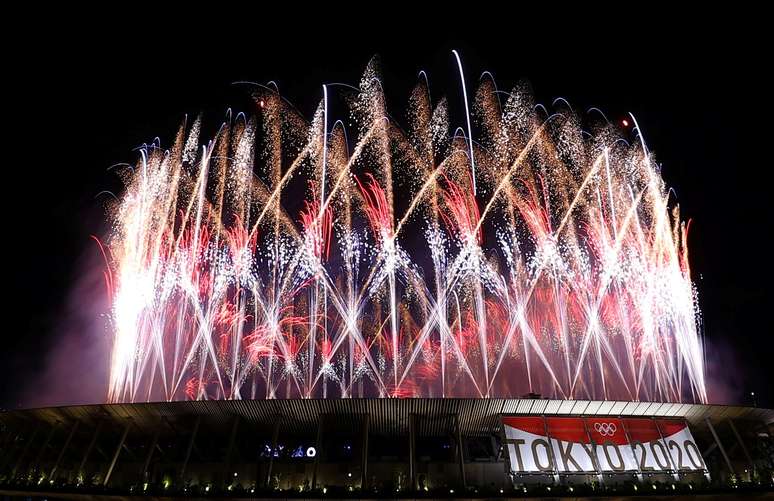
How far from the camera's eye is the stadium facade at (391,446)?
106 feet

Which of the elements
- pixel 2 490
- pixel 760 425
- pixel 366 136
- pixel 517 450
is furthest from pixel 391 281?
pixel 760 425

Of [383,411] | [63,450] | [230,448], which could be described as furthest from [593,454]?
[63,450]

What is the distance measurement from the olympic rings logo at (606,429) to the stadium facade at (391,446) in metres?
0.08

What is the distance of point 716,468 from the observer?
40.2m

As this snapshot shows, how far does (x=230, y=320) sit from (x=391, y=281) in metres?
12.9

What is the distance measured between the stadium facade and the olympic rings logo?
77 mm

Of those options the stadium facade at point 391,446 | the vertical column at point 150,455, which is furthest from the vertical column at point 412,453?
the vertical column at point 150,455

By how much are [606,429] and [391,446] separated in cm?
1320

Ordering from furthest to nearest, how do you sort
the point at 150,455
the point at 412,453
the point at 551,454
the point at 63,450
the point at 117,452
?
the point at 63,450 → the point at 117,452 → the point at 150,455 → the point at 551,454 → the point at 412,453

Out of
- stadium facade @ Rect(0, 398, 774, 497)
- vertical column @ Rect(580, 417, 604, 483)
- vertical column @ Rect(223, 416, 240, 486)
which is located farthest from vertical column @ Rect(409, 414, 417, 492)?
vertical column @ Rect(580, 417, 604, 483)

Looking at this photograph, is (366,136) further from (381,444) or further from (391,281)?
(381,444)

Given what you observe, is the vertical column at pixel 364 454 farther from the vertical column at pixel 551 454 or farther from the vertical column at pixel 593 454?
the vertical column at pixel 593 454

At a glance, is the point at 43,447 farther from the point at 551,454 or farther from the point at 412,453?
the point at 551,454

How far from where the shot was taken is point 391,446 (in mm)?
36562
